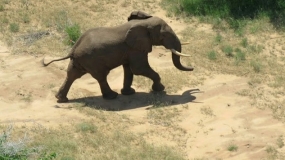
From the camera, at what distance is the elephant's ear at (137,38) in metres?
10.1

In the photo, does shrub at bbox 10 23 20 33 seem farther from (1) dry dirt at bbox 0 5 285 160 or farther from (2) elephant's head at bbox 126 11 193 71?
(2) elephant's head at bbox 126 11 193 71

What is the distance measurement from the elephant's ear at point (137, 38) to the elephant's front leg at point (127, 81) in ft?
1.79

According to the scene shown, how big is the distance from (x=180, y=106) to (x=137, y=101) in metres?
0.85

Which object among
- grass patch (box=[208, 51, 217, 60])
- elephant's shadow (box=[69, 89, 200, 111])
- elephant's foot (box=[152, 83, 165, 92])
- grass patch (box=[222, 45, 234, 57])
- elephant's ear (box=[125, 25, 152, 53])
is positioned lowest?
elephant's shadow (box=[69, 89, 200, 111])

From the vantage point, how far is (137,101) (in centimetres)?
1059

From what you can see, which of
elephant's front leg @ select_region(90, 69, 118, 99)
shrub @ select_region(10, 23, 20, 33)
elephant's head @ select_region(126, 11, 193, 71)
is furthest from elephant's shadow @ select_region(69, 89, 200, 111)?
shrub @ select_region(10, 23, 20, 33)

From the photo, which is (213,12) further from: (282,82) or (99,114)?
(99,114)

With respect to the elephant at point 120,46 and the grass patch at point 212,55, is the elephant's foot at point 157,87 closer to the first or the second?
the elephant at point 120,46

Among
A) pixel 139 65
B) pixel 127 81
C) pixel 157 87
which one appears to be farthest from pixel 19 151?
pixel 157 87

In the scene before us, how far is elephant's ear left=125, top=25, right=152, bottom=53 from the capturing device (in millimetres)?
10086

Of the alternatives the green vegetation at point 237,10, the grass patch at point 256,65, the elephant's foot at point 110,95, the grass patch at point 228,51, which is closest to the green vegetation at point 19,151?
the elephant's foot at point 110,95

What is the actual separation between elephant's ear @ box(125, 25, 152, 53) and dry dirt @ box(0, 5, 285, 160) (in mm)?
1077

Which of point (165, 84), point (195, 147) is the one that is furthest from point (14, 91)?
point (195, 147)

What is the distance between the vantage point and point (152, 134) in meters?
9.24
